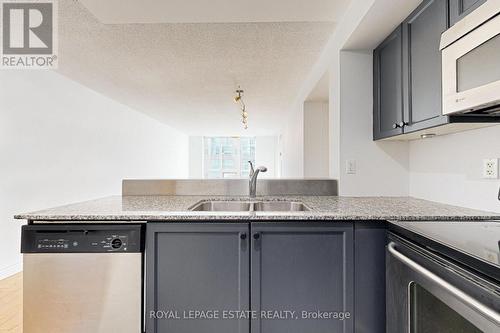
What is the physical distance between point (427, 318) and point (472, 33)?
107 cm

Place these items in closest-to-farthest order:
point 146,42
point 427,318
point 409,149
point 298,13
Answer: point 427,318 < point 298,13 < point 409,149 < point 146,42

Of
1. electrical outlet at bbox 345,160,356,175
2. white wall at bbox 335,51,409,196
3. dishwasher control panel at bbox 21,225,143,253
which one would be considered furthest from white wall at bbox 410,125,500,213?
dishwasher control panel at bbox 21,225,143,253

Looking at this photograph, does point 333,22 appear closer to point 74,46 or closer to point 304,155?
point 304,155

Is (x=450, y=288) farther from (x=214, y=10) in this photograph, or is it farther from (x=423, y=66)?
(x=214, y=10)

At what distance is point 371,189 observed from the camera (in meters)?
2.25

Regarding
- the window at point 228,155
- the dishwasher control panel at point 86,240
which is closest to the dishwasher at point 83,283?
Answer: the dishwasher control panel at point 86,240

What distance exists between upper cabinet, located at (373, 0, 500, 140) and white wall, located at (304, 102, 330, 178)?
1604mm

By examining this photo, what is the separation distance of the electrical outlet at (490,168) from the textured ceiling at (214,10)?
4.23ft

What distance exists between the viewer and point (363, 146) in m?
2.25

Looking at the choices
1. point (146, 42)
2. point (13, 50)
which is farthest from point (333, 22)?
point (13, 50)

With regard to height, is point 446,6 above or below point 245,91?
below

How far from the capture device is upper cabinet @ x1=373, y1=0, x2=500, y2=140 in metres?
1.40

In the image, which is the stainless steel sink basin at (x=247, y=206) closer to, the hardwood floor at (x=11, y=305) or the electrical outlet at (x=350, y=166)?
the electrical outlet at (x=350, y=166)

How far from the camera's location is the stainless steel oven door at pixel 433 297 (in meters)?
0.78
